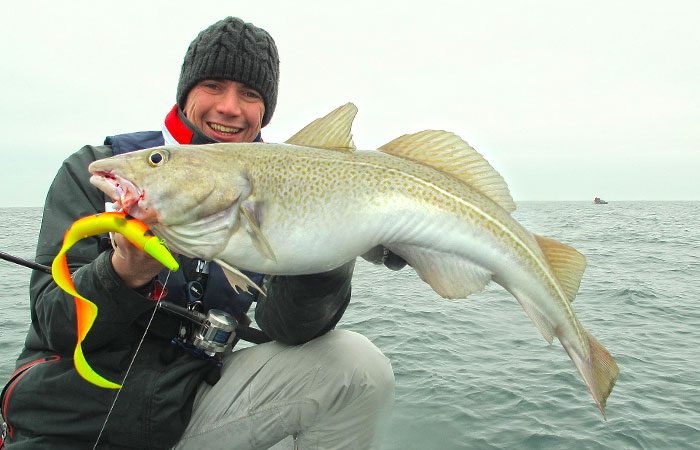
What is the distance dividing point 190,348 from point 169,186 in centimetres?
128

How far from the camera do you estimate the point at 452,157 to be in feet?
8.73

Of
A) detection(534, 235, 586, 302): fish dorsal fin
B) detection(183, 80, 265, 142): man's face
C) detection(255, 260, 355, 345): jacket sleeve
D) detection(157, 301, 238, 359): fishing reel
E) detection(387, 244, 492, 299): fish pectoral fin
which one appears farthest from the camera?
detection(183, 80, 265, 142): man's face

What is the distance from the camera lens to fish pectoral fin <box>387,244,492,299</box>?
2.56 meters

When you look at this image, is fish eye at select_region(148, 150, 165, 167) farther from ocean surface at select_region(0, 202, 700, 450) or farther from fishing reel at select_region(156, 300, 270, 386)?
ocean surface at select_region(0, 202, 700, 450)

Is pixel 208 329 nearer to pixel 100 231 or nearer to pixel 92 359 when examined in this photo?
pixel 92 359

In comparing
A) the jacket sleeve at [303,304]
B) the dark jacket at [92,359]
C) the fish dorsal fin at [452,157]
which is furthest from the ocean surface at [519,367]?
the fish dorsal fin at [452,157]

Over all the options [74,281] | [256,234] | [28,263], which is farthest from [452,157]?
[28,263]

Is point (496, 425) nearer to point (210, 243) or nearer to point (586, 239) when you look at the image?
point (210, 243)

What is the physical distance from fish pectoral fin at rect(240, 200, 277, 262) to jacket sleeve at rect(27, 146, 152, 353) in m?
0.65

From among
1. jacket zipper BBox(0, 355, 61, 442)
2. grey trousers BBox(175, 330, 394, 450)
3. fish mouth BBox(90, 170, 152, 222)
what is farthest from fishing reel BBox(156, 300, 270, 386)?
fish mouth BBox(90, 170, 152, 222)

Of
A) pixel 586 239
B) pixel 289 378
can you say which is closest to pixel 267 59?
pixel 289 378

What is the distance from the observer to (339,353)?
10.6 ft

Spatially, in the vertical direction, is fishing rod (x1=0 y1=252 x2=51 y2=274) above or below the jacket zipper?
above

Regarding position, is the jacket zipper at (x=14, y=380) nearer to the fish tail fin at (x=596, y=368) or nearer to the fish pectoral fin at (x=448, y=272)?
the fish pectoral fin at (x=448, y=272)
